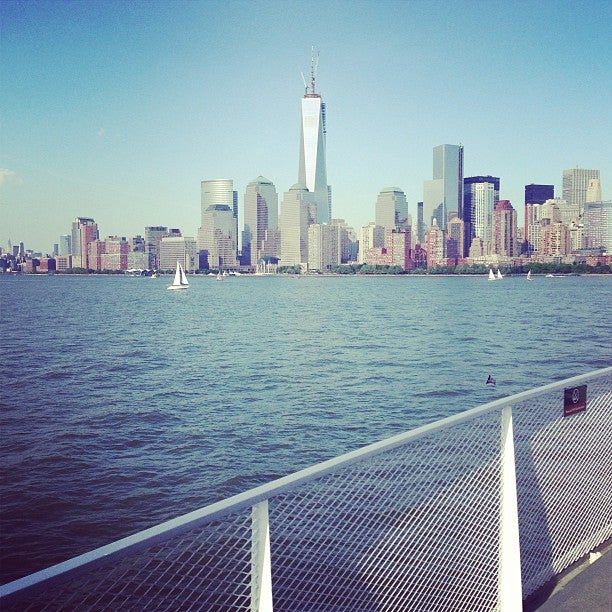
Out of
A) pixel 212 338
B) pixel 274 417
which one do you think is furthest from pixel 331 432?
pixel 212 338

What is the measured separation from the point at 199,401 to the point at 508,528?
2067 centimetres

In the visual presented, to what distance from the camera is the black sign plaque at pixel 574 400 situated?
14.6ft

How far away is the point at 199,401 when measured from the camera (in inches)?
947

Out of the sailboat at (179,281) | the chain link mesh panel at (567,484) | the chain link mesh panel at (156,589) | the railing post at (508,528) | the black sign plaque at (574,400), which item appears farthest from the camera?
the sailboat at (179,281)

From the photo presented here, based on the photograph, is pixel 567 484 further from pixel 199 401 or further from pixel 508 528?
pixel 199 401

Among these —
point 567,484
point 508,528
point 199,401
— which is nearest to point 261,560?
point 508,528

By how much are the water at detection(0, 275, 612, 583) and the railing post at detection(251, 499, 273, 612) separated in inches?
351

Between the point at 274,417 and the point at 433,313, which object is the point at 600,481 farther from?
the point at 433,313

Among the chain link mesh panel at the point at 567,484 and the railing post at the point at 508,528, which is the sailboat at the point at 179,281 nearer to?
the chain link mesh panel at the point at 567,484

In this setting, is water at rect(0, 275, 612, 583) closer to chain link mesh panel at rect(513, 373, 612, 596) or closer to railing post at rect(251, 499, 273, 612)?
chain link mesh panel at rect(513, 373, 612, 596)

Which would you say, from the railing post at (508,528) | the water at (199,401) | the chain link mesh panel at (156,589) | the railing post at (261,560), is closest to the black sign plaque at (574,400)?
the railing post at (508,528)

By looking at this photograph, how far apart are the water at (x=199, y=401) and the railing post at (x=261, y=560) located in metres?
8.92

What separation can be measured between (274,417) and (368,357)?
15.9 metres

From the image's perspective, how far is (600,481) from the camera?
5.78m
